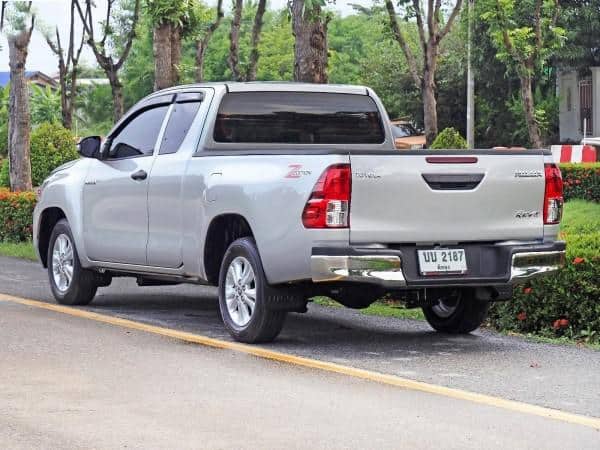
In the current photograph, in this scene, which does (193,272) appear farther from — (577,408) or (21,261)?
(21,261)

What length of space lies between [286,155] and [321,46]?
7.63 m

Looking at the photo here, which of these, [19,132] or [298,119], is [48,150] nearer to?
[19,132]

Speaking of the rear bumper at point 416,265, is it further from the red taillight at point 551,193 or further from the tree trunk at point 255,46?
the tree trunk at point 255,46

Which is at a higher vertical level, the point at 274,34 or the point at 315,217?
the point at 274,34

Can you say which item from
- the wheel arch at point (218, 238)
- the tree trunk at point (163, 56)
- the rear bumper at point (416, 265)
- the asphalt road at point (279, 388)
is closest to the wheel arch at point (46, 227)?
the asphalt road at point (279, 388)

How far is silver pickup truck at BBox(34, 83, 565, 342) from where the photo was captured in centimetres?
961

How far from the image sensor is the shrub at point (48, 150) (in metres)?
29.6

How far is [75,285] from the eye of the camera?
1282 cm

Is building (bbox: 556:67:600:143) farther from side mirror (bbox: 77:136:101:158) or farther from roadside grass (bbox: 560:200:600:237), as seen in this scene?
side mirror (bbox: 77:136:101:158)

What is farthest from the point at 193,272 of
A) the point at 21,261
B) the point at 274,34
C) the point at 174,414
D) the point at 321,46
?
the point at 274,34

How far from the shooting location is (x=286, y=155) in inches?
389

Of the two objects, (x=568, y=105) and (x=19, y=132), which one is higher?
(x=568, y=105)

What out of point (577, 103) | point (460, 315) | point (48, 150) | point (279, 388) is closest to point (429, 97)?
point (48, 150)

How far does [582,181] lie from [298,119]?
17.4m
